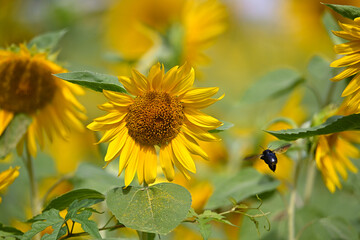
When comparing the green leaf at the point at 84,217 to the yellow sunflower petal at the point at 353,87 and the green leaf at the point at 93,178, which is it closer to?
the green leaf at the point at 93,178

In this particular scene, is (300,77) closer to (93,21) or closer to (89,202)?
(89,202)

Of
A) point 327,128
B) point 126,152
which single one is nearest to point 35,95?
point 126,152

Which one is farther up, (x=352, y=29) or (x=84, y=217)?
(x=352, y=29)

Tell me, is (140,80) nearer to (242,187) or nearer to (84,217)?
(84,217)

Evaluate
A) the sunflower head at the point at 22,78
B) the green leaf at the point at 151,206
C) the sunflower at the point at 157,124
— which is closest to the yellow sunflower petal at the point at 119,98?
the sunflower at the point at 157,124

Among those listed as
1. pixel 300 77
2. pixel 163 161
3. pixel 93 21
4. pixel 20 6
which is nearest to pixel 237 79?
pixel 93 21

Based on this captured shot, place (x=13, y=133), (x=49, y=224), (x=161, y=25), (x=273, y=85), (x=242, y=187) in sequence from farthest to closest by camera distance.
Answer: (x=161, y=25) < (x=273, y=85) < (x=242, y=187) < (x=13, y=133) < (x=49, y=224)

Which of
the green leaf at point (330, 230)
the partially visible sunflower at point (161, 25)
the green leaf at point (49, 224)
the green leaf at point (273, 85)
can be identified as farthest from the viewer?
the partially visible sunflower at point (161, 25)
